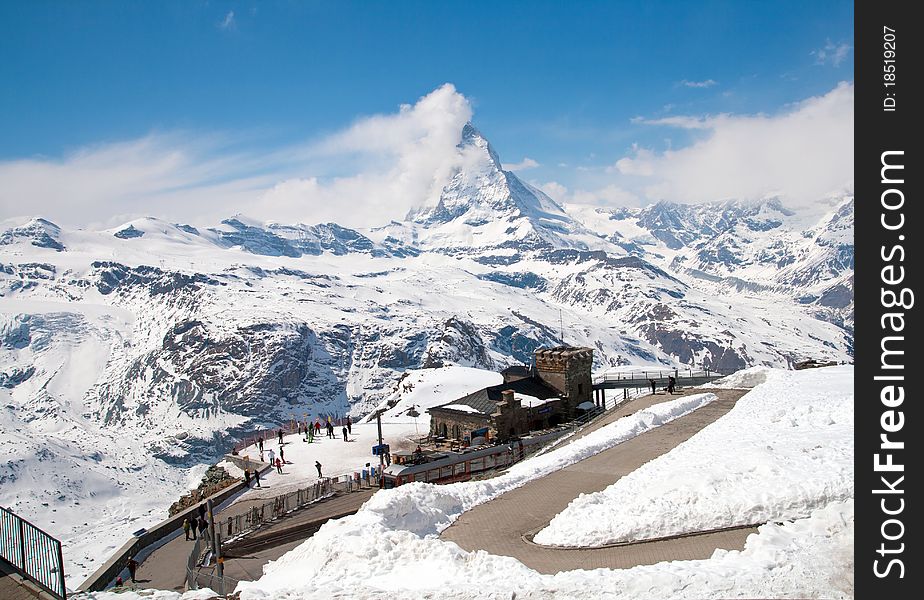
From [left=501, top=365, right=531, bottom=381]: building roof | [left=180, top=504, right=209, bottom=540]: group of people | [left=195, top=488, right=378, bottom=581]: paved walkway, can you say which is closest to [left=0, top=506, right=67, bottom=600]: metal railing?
[left=195, top=488, right=378, bottom=581]: paved walkway

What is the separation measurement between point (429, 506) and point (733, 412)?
21.4 m

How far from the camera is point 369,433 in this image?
51.1 metres

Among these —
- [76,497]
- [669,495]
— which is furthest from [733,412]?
[76,497]

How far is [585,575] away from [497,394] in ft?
121

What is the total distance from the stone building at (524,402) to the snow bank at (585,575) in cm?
2967

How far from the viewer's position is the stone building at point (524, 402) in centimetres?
4581

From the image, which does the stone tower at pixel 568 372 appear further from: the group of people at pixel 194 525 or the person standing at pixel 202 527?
the person standing at pixel 202 527

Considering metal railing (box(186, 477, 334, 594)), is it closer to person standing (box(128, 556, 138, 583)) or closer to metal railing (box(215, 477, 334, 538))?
metal railing (box(215, 477, 334, 538))

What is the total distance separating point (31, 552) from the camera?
13422mm

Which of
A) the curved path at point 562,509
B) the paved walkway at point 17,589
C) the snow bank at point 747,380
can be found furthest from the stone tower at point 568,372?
the paved walkway at point 17,589

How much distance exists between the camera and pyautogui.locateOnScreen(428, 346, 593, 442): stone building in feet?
150

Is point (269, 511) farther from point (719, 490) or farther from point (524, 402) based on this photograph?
point (524, 402)
